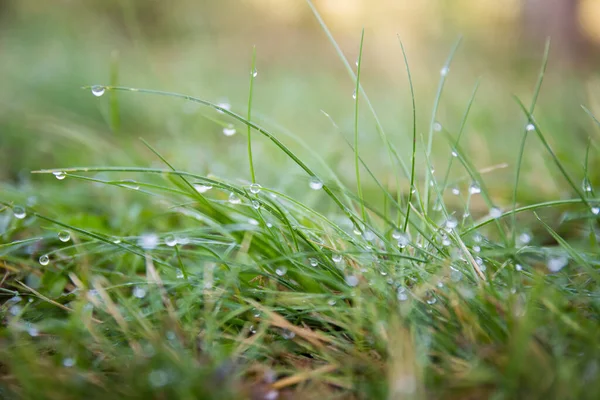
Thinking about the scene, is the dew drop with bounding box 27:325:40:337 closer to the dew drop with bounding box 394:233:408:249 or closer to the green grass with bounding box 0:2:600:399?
the green grass with bounding box 0:2:600:399

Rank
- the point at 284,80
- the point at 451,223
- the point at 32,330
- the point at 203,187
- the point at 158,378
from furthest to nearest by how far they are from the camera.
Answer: the point at 284,80 → the point at 203,187 → the point at 451,223 → the point at 32,330 → the point at 158,378

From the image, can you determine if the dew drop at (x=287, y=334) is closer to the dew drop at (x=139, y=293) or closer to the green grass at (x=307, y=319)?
the green grass at (x=307, y=319)

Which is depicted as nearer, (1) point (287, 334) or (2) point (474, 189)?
(1) point (287, 334)

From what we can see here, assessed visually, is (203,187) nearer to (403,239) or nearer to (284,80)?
(403,239)

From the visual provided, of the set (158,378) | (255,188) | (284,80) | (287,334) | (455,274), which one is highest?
(284,80)

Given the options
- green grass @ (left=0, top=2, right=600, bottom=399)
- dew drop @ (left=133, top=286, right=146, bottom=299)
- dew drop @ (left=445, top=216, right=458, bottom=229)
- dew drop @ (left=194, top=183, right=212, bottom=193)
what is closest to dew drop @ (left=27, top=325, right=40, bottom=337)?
green grass @ (left=0, top=2, right=600, bottom=399)

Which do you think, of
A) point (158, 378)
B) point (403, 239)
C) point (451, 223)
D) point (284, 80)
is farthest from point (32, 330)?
point (284, 80)

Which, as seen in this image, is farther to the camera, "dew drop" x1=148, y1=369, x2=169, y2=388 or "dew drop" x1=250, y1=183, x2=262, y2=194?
"dew drop" x1=250, y1=183, x2=262, y2=194

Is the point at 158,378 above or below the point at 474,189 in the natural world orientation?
below

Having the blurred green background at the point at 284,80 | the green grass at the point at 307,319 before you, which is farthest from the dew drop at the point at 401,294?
the blurred green background at the point at 284,80
